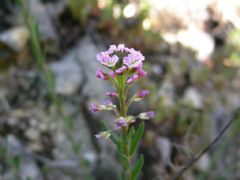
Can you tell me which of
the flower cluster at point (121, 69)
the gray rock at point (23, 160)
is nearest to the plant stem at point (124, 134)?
the flower cluster at point (121, 69)

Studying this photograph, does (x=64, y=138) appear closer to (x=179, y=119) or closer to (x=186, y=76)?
(x=179, y=119)

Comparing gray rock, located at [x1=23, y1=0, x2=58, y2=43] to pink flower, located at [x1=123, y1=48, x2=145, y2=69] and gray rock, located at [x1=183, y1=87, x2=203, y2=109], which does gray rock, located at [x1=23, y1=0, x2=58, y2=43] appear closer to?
gray rock, located at [x1=183, y1=87, x2=203, y2=109]

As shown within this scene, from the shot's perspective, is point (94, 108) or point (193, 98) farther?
point (193, 98)

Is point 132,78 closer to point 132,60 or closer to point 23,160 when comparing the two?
point 132,60

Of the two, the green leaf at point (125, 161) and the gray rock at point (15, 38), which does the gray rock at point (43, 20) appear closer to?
the gray rock at point (15, 38)

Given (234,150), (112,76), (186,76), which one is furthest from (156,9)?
(112,76)

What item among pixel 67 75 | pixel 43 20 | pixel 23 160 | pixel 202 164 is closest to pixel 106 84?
pixel 67 75

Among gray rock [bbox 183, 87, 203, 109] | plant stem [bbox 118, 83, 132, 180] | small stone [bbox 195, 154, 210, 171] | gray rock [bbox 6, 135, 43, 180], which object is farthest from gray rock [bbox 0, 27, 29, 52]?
plant stem [bbox 118, 83, 132, 180]
